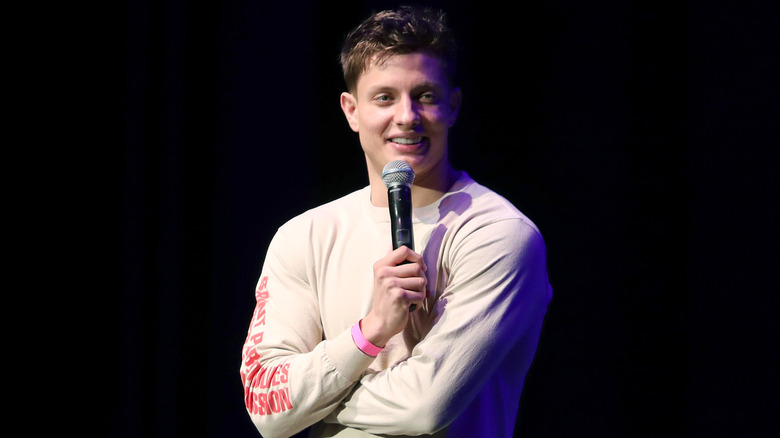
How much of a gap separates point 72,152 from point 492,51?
4.42ft

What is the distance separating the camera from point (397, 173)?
1.41m

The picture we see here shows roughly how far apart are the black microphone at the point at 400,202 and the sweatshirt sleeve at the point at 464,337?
10 centimetres

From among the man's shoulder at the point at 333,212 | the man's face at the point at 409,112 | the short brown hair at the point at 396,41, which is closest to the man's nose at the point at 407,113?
the man's face at the point at 409,112

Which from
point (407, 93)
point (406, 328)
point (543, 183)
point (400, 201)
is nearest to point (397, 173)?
point (400, 201)

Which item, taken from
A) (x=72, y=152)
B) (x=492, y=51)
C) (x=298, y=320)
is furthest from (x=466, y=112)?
(x=72, y=152)

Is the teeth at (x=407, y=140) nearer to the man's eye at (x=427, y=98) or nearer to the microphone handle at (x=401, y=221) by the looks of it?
the man's eye at (x=427, y=98)

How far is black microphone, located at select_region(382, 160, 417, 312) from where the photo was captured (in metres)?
1.34

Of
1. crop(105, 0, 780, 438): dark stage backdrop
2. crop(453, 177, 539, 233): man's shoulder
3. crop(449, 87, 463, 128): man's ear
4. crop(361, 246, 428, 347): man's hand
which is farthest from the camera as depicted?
crop(105, 0, 780, 438): dark stage backdrop

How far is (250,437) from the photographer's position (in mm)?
2475

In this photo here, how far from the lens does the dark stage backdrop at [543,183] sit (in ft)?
7.23

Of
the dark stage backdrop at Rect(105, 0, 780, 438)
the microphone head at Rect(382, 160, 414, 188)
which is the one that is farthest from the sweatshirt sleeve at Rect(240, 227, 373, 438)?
the dark stage backdrop at Rect(105, 0, 780, 438)

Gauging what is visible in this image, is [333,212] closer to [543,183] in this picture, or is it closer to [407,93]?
[407,93]

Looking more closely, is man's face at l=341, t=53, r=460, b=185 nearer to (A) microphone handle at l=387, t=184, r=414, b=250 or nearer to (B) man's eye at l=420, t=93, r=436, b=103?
(B) man's eye at l=420, t=93, r=436, b=103

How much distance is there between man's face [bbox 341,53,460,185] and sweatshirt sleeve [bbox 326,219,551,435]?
0.20 metres
